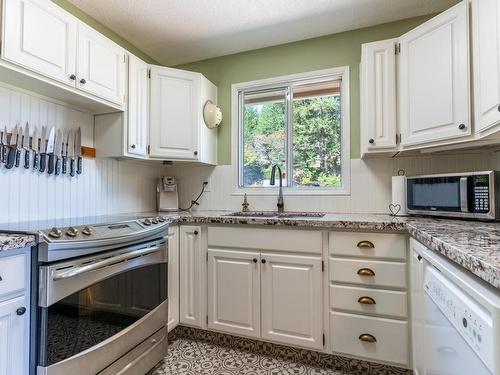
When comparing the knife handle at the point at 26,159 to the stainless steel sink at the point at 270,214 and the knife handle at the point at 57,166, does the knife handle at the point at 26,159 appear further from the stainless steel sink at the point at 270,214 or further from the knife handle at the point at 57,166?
the stainless steel sink at the point at 270,214

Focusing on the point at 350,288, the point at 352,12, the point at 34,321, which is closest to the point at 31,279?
the point at 34,321

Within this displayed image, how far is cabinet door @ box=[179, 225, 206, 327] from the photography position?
2.09m

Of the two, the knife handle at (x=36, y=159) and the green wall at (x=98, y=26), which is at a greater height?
the green wall at (x=98, y=26)

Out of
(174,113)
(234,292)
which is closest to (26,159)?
(174,113)

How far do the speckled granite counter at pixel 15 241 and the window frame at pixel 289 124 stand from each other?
1.74 metres

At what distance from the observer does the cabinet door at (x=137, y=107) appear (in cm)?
218

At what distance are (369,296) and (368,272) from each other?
0.14 metres

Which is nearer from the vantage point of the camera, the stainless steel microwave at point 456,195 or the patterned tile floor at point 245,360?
the stainless steel microwave at point 456,195

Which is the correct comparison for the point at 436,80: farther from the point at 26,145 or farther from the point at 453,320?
the point at 26,145

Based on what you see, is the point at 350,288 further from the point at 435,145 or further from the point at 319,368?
the point at 435,145

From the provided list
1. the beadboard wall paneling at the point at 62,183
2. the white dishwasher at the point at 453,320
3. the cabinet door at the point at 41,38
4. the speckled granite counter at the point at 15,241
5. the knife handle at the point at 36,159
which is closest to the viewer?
the white dishwasher at the point at 453,320

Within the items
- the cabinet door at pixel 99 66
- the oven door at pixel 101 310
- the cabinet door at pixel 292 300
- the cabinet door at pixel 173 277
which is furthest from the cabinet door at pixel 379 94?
the cabinet door at pixel 99 66

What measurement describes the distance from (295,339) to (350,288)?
0.49 metres

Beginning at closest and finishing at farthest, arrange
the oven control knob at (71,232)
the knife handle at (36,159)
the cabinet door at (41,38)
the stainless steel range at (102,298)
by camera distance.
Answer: the stainless steel range at (102,298) < the oven control knob at (71,232) < the cabinet door at (41,38) < the knife handle at (36,159)
